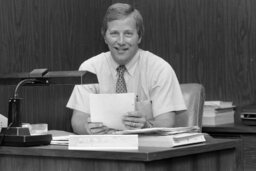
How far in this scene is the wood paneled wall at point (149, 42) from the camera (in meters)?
3.87

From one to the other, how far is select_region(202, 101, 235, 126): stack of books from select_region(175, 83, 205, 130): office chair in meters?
0.54

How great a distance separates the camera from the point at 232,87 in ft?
14.5

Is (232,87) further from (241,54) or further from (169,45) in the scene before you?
(169,45)

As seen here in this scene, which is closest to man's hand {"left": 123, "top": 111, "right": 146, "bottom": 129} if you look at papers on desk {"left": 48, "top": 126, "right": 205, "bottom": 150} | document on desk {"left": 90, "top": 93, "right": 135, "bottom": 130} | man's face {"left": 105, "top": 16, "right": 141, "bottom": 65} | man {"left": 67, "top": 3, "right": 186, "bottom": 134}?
document on desk {"left": 90, "top": 93, "right": 135, "bottom": 130}

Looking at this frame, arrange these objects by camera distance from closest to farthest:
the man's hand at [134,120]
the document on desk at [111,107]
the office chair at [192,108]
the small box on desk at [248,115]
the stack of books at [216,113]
Answer: the document on desk at [111,107] → the man's hand at [134,120] → the office chair at [192,108] → the small box on desk at [248,115] → the stack of books at [216,113]

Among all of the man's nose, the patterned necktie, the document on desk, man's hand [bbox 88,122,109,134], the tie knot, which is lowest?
man's hand [bbox 88,122,109,134]

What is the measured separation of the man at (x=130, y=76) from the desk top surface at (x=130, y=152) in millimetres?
796

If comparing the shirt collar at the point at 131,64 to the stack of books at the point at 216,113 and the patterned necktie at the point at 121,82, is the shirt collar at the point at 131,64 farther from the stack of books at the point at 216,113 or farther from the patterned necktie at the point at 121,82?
the stack of books at the point at 216,113

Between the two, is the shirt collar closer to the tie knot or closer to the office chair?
the tie knot

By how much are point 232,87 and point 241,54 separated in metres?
0.26

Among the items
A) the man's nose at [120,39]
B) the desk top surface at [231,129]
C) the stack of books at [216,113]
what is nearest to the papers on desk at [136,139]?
the man's nose at [120,39]

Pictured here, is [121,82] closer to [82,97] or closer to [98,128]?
[82,97]

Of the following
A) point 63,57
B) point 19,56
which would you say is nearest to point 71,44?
point 63,57

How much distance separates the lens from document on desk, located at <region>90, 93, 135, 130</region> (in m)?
2.77
